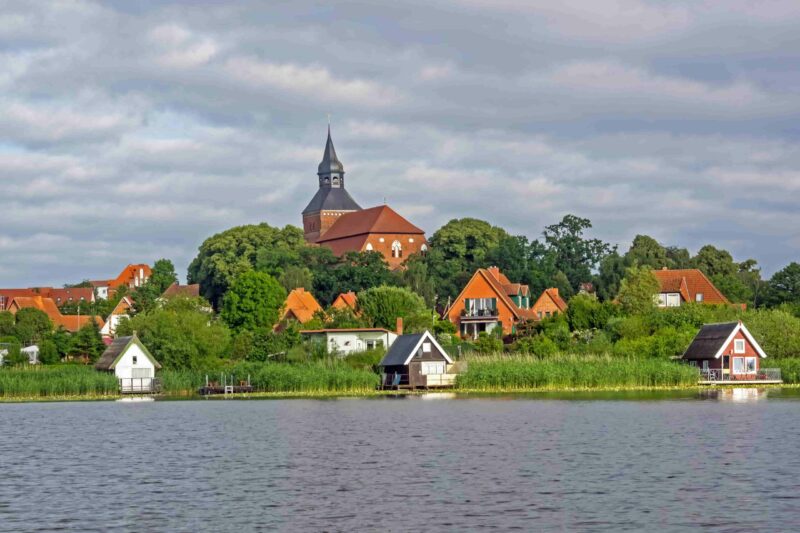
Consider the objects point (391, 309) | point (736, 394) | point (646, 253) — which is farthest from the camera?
point (646, 253)

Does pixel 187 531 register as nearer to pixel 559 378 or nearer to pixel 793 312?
pixel 559 378

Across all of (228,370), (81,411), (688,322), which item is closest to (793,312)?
(688,322)

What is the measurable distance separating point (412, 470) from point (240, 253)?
341ft

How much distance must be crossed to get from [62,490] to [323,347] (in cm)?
5151

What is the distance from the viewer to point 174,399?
72.1 meters

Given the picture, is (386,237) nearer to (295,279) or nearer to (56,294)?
(295,279)

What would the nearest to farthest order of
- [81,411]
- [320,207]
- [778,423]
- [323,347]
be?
[778,423] < [81,411] < [323,347] < [320,207]

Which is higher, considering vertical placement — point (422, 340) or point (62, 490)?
point (422, 340)

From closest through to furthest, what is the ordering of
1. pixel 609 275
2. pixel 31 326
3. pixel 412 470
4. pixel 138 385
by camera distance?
pixel 412 470
pixel 138 385
pixel 31 326
pixel 609 275

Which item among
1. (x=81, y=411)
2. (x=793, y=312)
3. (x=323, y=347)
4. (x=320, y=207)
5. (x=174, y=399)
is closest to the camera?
(x=81, y=411)

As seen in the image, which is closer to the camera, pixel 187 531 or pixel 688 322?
pixel 187 531

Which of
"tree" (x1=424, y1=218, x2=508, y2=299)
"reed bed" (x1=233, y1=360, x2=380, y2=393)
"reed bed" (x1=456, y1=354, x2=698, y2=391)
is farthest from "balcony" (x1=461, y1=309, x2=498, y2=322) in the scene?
"reed bed" (x1=456, y1=354, x2=698, y2=391)

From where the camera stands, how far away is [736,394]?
219 ft

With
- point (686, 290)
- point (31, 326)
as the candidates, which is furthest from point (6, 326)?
point (686, 290)
